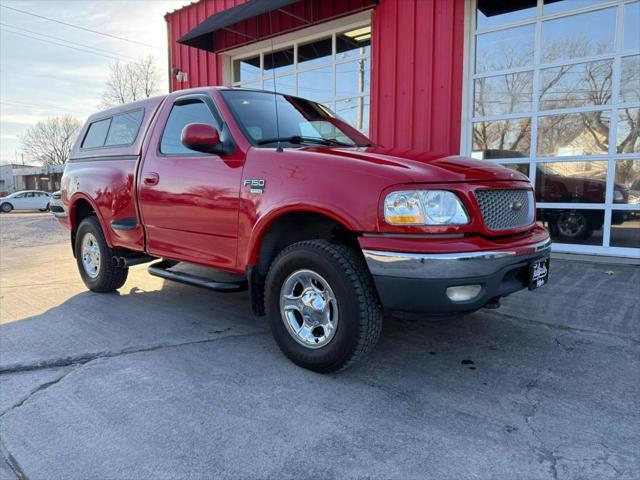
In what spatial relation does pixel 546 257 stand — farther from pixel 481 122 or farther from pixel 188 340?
pixel 481 122

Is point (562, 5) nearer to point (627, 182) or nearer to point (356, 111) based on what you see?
point (627, 182)

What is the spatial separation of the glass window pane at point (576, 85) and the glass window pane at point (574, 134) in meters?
0.18

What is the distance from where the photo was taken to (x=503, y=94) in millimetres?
6961

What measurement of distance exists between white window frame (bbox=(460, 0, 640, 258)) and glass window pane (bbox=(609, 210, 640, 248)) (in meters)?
0.06

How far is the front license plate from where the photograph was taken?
2832 mm

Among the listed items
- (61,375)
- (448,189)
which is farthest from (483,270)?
(61,375)

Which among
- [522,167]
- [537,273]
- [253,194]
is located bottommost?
[537,273]

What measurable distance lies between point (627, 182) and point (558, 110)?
1364mm

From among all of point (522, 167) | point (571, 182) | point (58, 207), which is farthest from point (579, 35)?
point (58, 207)

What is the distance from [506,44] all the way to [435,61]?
104 cm

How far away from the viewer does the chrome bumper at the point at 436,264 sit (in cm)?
245

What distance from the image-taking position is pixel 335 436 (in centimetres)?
225

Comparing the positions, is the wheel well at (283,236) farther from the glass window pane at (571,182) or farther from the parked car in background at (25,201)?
the parked car in background at (25,201)

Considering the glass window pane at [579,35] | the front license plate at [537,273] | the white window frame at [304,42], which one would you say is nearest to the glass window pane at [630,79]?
the glass window pane at [579,35]
